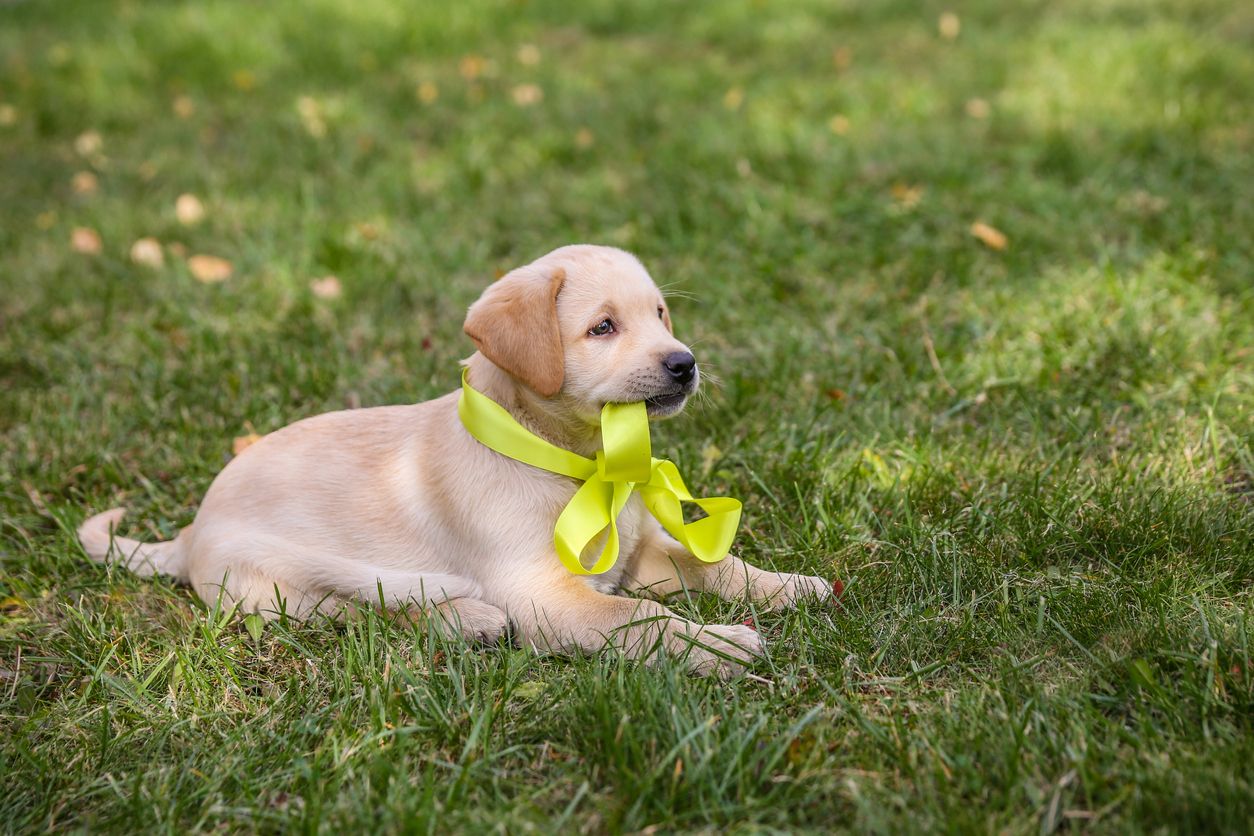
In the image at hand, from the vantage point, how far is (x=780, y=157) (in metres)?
6.02

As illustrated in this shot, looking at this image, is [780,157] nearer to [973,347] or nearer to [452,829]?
[973,347]

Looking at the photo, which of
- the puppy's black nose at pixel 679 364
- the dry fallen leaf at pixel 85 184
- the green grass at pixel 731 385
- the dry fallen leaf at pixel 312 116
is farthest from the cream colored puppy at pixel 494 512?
the dry fallen leaf at pixel 312 116

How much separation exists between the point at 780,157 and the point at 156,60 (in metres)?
5.13

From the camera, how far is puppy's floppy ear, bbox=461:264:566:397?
2.69 metres

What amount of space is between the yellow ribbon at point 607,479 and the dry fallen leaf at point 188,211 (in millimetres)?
3644

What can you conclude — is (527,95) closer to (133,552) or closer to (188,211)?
(188,211)

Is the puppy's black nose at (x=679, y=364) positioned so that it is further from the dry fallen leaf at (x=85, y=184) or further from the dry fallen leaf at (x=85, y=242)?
the dry fallen leaf at (x=85, y=184)

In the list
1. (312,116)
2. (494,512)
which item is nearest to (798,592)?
(494,512)

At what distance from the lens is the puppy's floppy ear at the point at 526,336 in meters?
2.69

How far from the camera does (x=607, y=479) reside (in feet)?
9.17

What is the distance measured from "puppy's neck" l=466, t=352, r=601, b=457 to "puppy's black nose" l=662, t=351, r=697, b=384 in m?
0.31

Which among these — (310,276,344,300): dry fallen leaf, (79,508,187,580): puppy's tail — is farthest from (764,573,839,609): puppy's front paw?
(310,276,344,300): dry fallen leaf

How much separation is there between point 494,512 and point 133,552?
119cm

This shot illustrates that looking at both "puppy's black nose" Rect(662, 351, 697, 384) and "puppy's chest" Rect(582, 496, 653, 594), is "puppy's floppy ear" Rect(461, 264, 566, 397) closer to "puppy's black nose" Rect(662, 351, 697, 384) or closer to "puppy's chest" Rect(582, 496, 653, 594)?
"puppy's black nose" Rect(662, 351, 697, 384)
